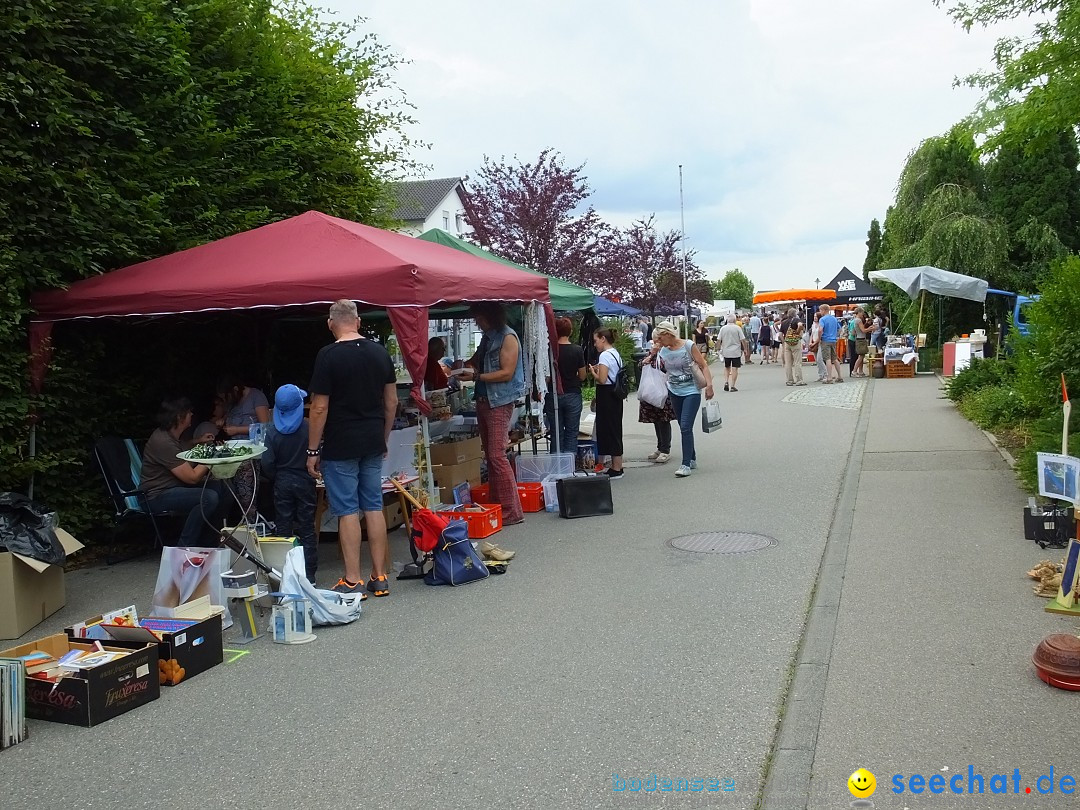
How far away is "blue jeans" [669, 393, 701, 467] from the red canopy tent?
11.9 feet

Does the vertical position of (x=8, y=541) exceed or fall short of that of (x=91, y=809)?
it exceeds it

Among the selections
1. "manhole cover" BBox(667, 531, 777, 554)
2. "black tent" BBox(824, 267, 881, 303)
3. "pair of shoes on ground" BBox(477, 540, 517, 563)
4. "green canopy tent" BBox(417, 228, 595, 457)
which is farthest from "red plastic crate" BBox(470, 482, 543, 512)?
"black tent" BBox(824, 267, 881, 303)

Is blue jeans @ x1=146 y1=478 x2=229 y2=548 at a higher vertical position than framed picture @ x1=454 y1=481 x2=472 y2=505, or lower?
higher

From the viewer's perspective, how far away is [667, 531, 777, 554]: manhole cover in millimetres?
7434

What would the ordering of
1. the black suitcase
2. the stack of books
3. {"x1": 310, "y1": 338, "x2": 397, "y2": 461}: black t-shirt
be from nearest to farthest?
the stack of books → {"x1": 310, "y1": 338, "x2": 397, "y2": 461}: black t-shirt → the black suitcase

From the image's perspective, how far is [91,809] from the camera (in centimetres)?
370

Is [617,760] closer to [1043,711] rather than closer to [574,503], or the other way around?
[1043,711]

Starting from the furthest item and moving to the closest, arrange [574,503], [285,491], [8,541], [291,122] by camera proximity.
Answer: [291,122], [574,503], [285,491], [8,541]

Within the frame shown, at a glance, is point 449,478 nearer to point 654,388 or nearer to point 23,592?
point 654,388

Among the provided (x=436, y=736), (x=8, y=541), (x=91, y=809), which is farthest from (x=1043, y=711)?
(x=8, y=541)

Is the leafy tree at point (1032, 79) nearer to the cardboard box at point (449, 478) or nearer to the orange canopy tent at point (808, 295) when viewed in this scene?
the cardboard box at point (449, 478)

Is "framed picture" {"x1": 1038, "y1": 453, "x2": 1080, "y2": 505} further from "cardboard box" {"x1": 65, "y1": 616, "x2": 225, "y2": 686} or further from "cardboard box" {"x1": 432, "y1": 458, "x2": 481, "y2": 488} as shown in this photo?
"cardboard box" {"x1": 65, "y1": 616, "x2": 225, "y2": 686}

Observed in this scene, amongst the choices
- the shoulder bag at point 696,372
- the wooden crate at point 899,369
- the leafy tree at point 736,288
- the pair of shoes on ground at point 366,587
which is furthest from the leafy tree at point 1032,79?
the leafy tree at point 736,288

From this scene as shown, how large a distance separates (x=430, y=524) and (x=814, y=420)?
10.4 m
